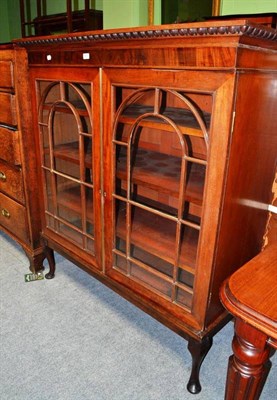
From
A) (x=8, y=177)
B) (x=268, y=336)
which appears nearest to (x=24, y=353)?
(x=8, y=177)

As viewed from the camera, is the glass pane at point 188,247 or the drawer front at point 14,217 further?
the drawer front at point 14,217

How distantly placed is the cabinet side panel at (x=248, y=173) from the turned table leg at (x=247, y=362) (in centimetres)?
26

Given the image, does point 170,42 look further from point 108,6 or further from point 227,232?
point 108,6

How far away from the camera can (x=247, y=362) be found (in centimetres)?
79

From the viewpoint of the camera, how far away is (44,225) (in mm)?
1689

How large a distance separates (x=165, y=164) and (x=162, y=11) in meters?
1.00

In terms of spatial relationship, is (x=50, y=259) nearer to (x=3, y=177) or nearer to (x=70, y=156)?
(x=3, y=177)

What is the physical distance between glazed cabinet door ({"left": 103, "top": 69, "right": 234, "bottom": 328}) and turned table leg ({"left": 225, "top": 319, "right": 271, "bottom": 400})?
9.7 inches

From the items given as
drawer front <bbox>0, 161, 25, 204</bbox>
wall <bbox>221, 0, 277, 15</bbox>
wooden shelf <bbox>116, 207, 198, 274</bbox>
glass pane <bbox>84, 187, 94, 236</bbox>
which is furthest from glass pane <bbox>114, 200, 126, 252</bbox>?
wall <bbox>221, 0, 277, 15</bbox>

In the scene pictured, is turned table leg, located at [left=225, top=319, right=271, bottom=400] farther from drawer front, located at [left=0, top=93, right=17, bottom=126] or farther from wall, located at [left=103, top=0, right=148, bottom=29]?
wall, located at [left=103, top=0, right=148, bottom=29]

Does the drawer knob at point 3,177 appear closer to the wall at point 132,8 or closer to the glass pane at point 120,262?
the glass pane at point 120,262

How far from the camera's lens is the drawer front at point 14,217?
5.85 ft

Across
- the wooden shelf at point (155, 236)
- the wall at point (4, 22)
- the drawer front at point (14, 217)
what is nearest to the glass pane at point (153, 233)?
the wooden shelf at point (155, 236)

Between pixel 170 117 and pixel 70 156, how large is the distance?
1.83ft
